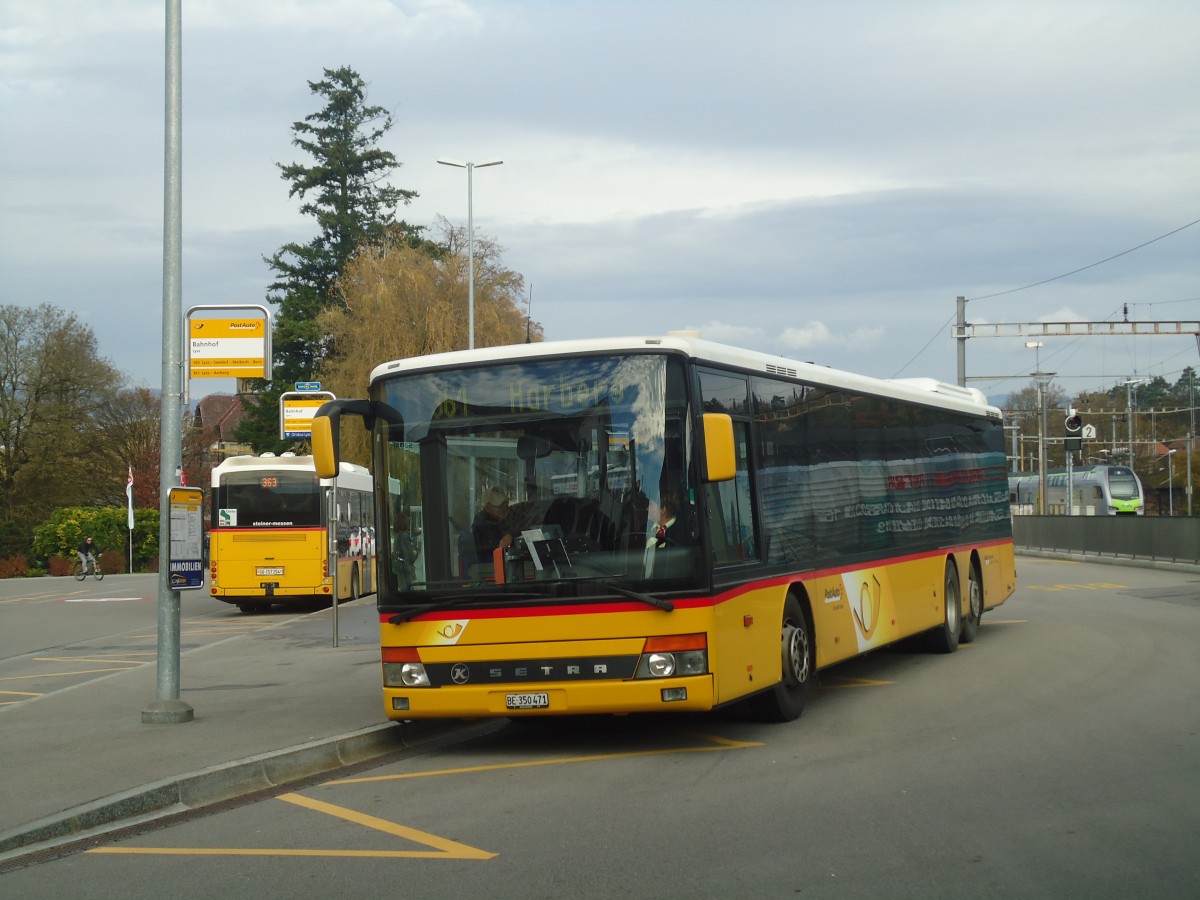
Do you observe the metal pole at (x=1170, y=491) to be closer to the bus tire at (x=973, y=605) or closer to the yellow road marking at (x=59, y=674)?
the bus tire at (x=973, y=605)

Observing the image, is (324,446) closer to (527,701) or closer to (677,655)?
(527,701)

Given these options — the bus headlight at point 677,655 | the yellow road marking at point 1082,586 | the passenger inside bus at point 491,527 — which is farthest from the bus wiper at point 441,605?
the yellow road marking at point 1082,586

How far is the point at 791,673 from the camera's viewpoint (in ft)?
35.6

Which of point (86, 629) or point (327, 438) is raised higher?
point (327, 438)

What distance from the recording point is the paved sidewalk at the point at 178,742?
8000 millimetres

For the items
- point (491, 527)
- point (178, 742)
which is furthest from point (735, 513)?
point (178, 742)

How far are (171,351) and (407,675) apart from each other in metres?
3.60

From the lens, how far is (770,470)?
1104 cm

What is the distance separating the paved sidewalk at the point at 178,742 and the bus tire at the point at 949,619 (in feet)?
21.4

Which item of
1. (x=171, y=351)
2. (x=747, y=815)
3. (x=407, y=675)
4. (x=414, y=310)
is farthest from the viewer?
(x=414, y=310)

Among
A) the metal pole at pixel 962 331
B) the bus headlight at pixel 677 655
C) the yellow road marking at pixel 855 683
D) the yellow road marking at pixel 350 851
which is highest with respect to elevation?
the metal pole at pixel 962 331

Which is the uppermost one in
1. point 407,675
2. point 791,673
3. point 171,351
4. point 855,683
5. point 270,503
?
point 171,351

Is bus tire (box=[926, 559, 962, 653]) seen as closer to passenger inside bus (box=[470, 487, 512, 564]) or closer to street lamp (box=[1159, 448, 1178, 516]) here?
passenger inside bus (box=[470, 487, 512, 564])

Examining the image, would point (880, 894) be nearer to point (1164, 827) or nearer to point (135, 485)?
point (1164, 827)
